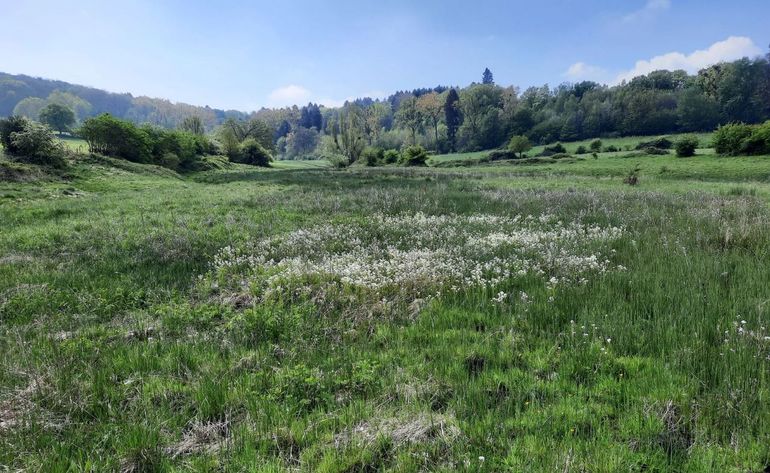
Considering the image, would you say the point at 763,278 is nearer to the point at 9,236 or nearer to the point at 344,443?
the point at 344,443

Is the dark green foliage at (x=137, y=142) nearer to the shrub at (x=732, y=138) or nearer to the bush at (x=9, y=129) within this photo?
the bush at (x=9, y=129)

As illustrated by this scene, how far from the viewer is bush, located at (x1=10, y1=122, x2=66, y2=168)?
30.7m

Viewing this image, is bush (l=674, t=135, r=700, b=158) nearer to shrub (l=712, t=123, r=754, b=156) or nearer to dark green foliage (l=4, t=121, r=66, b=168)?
shrub (l=712, t=123, r=754, b=156)

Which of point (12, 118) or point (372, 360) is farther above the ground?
point (12, 118)

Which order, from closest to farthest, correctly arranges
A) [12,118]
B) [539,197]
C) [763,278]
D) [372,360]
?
1. [372,360]
2. [763,278]
3. [539,197]
4. [12,118]

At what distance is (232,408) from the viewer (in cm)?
424

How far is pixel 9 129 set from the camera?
31.8 m

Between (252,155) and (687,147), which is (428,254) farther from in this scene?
(252,155)

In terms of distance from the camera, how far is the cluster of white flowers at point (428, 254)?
795cm

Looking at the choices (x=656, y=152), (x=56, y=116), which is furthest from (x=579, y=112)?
(x=56, y=116)

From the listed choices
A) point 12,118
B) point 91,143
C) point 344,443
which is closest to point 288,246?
point 344,443

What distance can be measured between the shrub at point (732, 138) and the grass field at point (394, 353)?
4507cm

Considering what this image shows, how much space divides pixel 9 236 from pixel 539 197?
68.2ft

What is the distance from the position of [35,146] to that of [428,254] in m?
36.0
